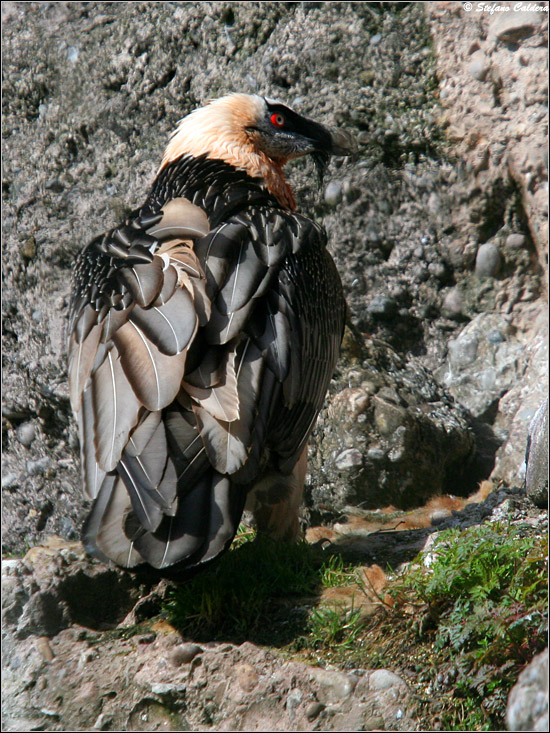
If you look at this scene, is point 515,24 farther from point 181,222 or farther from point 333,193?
point 181,222

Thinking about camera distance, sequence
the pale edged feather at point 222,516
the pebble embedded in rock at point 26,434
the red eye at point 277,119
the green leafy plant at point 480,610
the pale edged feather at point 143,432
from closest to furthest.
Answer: the green leafy plant at point 480,610
the pale edged feather at point 222,516
the pale edged feather at point 143,432
the red eye at point 277,119
the pebble embedded in rock at point 26,434

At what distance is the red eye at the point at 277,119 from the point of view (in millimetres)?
5527

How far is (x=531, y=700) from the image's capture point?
94.7 inches

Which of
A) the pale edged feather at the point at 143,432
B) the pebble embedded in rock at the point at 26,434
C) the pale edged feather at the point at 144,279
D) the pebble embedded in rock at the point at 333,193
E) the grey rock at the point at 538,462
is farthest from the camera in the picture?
the pebble embedded in rock at the point at 26,434

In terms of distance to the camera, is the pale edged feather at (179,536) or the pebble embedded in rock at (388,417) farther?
the pebble embedded in rock at (388,417)

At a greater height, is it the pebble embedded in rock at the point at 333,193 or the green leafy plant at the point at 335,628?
the pebble embedded in rock at the point at 333,193

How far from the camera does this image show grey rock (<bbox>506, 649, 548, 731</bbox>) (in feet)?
7.74

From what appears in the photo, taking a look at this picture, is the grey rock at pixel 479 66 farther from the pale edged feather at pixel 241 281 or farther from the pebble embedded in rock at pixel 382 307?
the pale edged feather at pixel 241 281

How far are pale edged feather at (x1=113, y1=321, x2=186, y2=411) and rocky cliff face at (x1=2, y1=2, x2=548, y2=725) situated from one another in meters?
2.41

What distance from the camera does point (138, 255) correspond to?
3990 millimetres

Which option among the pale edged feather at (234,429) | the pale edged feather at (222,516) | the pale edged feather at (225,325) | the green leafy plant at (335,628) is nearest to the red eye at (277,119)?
the pale edged feather at (225,325)

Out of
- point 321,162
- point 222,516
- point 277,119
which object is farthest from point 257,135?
point 222,516

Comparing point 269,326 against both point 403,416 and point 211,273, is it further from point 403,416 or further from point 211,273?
point 403,416

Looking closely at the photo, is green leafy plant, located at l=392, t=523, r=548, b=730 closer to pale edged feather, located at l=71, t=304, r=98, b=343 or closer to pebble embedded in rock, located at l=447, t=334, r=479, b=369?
pale edged feather, located at l=71, t=304, r=98, b=343
